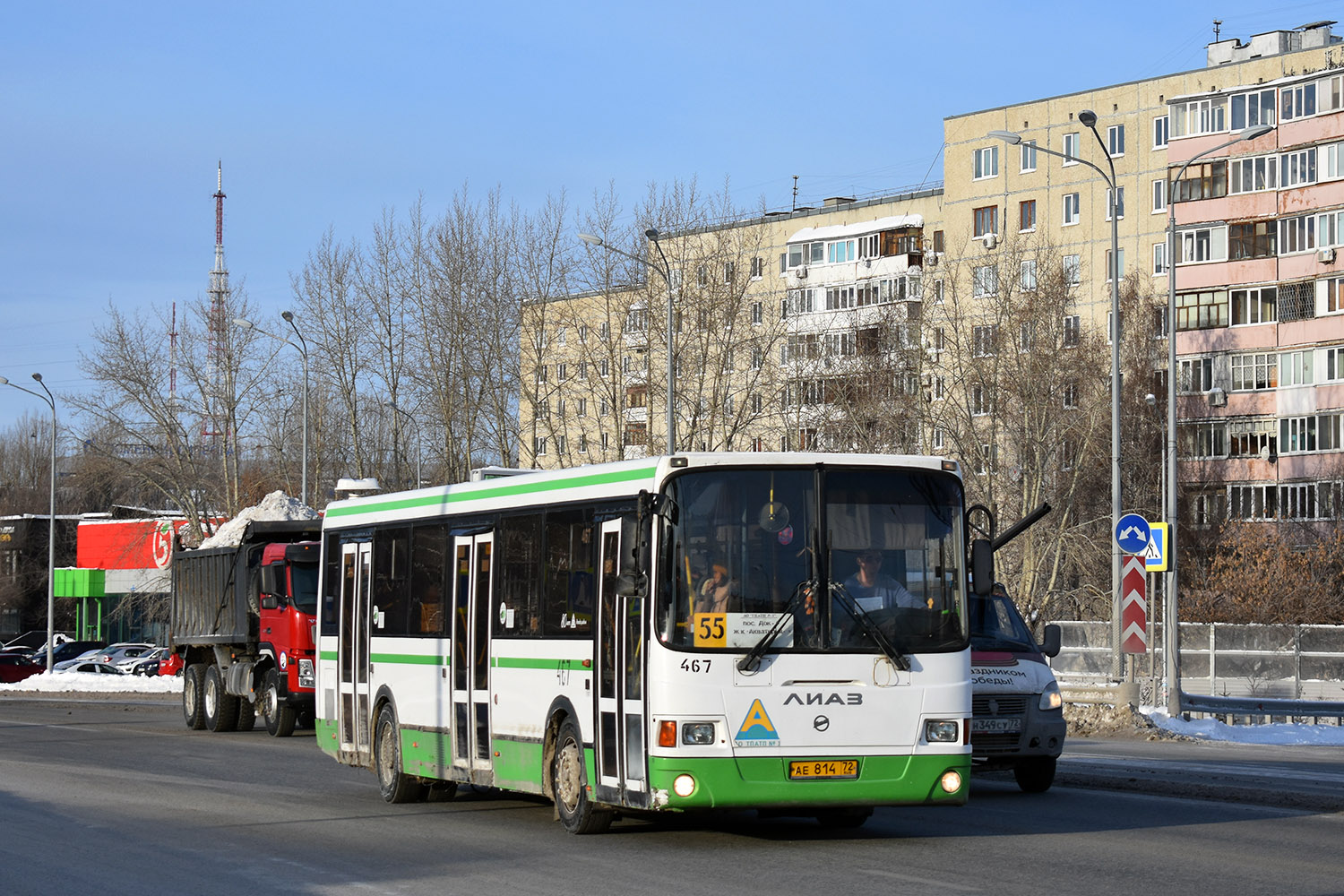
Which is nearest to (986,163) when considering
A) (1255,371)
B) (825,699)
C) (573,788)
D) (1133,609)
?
(1255,371)

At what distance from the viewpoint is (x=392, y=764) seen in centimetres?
1664

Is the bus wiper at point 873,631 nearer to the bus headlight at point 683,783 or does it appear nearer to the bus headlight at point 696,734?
the bus headlight at point 696,734

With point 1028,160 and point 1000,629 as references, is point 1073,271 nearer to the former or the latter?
point 1028,160

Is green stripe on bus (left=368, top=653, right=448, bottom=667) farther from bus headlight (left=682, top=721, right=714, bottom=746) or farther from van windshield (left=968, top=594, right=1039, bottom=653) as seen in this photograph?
van windshield (left=968, top=594, right=1039, bottom=653)

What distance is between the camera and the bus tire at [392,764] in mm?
16484

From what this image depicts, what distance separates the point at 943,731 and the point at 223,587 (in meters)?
20.6

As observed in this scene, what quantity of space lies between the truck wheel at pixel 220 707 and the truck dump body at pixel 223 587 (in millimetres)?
685

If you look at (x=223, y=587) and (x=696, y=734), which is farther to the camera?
(x=223, y=587)

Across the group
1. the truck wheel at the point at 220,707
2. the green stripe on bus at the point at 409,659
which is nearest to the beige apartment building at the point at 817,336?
the truck wheel at the point at 220,707

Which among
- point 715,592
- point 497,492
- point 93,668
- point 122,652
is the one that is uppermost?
point 497,492

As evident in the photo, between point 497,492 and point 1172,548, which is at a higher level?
point 497,492

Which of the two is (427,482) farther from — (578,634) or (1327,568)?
(578,634)

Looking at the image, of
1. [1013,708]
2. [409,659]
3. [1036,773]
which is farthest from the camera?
[1036,773]

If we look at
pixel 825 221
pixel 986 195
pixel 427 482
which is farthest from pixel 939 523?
pixel 825 221
